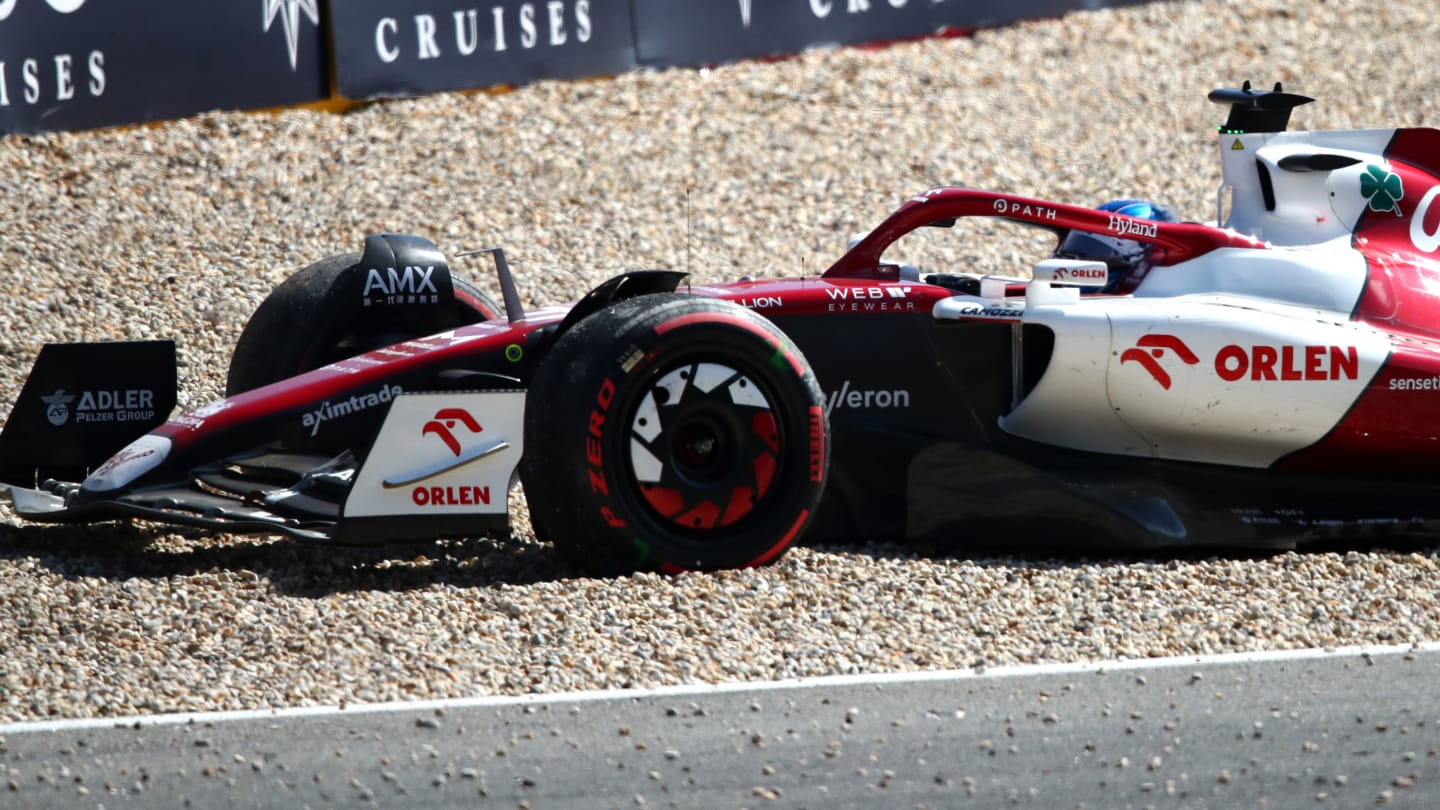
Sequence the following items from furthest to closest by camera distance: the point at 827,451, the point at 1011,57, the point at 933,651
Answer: the point at 1011,57
the point at 827,451
the point at 933,651

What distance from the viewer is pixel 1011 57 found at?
520 inches

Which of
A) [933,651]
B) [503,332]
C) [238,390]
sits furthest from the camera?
[238,390]

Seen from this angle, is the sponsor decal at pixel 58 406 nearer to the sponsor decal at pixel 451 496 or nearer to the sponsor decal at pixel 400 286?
the sponsor decal at pixel 400 286

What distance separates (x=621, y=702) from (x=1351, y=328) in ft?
10.6

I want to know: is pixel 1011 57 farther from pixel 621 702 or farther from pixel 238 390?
pixel 621 702

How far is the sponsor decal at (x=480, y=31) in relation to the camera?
11.6 meters

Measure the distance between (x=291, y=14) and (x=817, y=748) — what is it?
27.2 ft

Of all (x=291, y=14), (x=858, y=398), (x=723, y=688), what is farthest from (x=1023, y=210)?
(x=291, y=14)

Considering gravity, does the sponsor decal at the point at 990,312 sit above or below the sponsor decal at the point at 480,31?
below

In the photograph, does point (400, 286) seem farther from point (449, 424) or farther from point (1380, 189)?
point (1380, 189)

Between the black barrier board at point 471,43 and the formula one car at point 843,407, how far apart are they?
518 cm

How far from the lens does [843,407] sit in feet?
19.7

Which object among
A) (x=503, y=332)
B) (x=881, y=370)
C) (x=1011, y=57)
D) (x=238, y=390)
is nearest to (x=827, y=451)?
(x=881, y=370)

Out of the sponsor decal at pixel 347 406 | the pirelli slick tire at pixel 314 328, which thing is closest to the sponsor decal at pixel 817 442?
the sponsor decal at pixel 347 406
